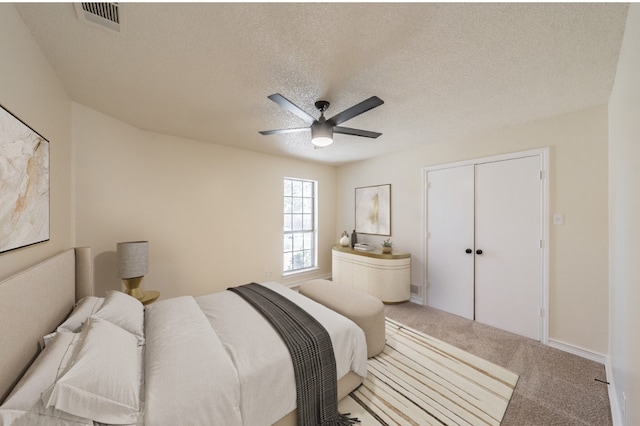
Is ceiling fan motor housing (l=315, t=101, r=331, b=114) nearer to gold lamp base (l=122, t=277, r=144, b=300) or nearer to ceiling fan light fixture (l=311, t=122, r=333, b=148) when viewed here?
ceiling fan light fixture (l=311, t=122, r=333, b=148)

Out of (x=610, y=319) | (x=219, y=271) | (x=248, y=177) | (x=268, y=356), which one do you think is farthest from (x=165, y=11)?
(x=610, y=319)

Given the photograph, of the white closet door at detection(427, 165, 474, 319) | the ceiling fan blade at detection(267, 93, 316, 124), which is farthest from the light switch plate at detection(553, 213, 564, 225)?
the ceiling fan blade at detection(267, 93, 316, 124)

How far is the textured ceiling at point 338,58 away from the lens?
125 centimetres

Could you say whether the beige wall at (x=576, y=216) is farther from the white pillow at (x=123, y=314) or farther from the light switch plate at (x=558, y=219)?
the white pillow at (x=123, y=314)

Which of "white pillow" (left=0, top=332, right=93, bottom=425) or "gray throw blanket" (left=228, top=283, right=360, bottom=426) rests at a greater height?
"white pillow" (left=0, top=332, right=93, bottom=425)

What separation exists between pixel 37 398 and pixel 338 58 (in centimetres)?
230

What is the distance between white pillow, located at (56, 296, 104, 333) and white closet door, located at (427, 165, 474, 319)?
12.7 feet

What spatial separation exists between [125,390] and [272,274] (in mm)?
3133

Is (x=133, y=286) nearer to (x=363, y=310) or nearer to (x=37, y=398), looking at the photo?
(x=37, y=398)

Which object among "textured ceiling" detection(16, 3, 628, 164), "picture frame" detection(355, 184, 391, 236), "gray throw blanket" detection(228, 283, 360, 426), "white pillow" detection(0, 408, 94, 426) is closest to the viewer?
"white pillow" detection(0, 408, 94, 426)

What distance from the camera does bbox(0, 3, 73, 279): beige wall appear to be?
3.84 ft

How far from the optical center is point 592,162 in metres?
2.29

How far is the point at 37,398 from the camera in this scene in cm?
93

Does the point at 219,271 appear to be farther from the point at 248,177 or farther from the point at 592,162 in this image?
the point at 592,162
